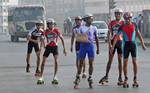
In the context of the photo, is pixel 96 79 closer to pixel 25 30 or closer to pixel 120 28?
pixel 120 28

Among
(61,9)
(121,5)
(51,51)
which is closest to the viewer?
(51,51)

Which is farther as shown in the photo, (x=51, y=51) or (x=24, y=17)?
(x=24, y=17)

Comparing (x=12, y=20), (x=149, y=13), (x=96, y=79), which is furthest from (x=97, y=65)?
(x=12, y=20)

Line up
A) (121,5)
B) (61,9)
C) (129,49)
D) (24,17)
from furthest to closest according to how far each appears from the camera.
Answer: (121,5), (61,9), (24,17), (129,49)

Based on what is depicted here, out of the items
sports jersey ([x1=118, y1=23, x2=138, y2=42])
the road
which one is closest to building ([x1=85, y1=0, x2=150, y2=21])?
the road

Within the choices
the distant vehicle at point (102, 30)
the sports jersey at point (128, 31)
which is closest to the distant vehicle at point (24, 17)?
the distant vehicle at point (102, 30)

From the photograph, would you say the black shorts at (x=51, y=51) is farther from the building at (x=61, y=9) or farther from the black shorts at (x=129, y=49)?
the building at (x=61, y=9)

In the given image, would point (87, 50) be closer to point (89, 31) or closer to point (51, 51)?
point (89, 31)

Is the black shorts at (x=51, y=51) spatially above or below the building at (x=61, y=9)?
below

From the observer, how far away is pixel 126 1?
110062 mm

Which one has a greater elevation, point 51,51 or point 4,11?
point 4,11

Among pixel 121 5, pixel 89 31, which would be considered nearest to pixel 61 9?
pixel 121 5

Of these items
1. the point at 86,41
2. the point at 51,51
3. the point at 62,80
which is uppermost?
the point at 86,41

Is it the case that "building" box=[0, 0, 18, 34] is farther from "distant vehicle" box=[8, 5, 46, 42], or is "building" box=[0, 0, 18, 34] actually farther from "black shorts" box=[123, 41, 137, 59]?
"black shorts" box=[123, 41, 137, 59]
